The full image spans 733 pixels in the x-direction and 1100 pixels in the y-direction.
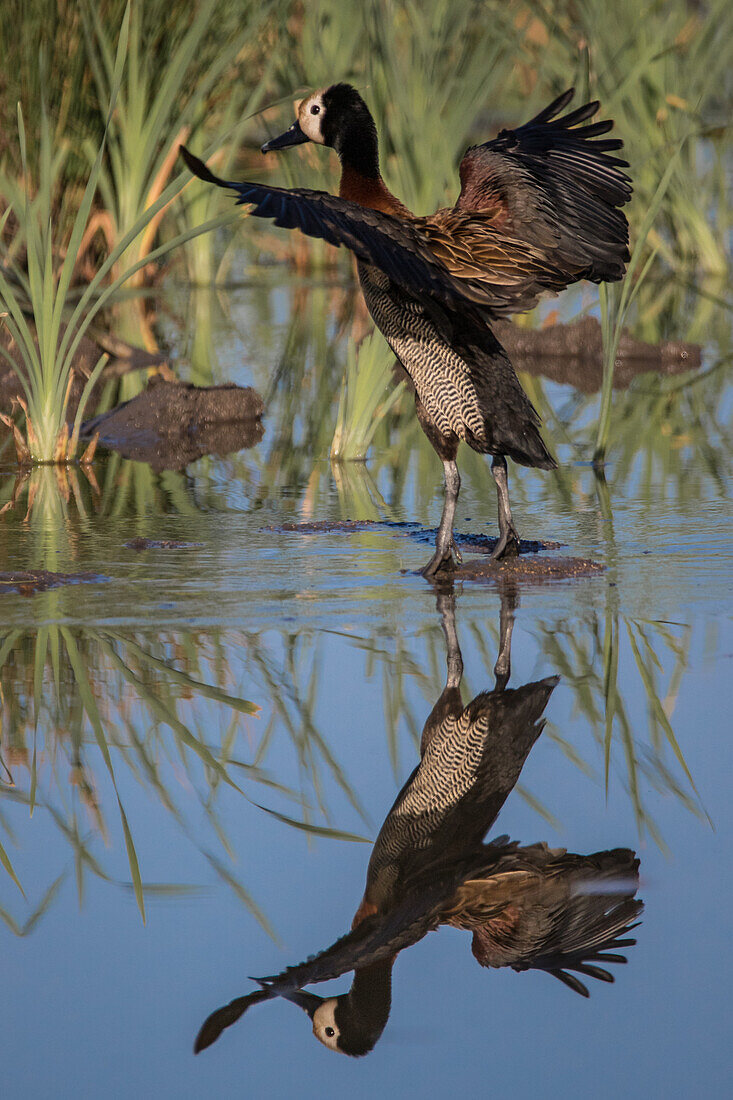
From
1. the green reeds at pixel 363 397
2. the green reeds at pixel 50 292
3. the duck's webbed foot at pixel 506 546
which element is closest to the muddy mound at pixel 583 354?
the green reeds at pixel 363 397

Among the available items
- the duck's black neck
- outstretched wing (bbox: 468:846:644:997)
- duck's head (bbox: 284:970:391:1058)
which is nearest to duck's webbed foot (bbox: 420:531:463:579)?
the duck's black neck

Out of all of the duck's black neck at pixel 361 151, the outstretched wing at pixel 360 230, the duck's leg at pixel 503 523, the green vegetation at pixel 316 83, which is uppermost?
the green vegetation at pixel 316 83

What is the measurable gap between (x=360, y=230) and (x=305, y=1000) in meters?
2.27

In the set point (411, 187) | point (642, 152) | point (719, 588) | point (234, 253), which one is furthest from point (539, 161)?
point (234, 253)

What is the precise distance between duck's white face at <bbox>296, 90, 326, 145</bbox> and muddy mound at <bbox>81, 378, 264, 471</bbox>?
95.4 inches

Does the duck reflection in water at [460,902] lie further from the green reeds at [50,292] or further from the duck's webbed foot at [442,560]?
Result: the green reeds at [50,292]

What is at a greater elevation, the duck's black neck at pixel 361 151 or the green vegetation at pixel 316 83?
the green vegetation at pixel 316 83

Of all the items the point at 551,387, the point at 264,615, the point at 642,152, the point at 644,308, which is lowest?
the point at 264,615

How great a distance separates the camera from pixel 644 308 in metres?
11.5

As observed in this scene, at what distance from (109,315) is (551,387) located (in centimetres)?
402

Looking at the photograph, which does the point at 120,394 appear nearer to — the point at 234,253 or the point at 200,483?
the point at 200,483

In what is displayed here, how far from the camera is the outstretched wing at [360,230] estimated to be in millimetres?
3975

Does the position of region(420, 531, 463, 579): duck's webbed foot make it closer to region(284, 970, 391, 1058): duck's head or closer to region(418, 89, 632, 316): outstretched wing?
region(418, 89, 632, 316): outstretched wing

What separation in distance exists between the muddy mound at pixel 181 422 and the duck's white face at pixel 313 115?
2423 mm
